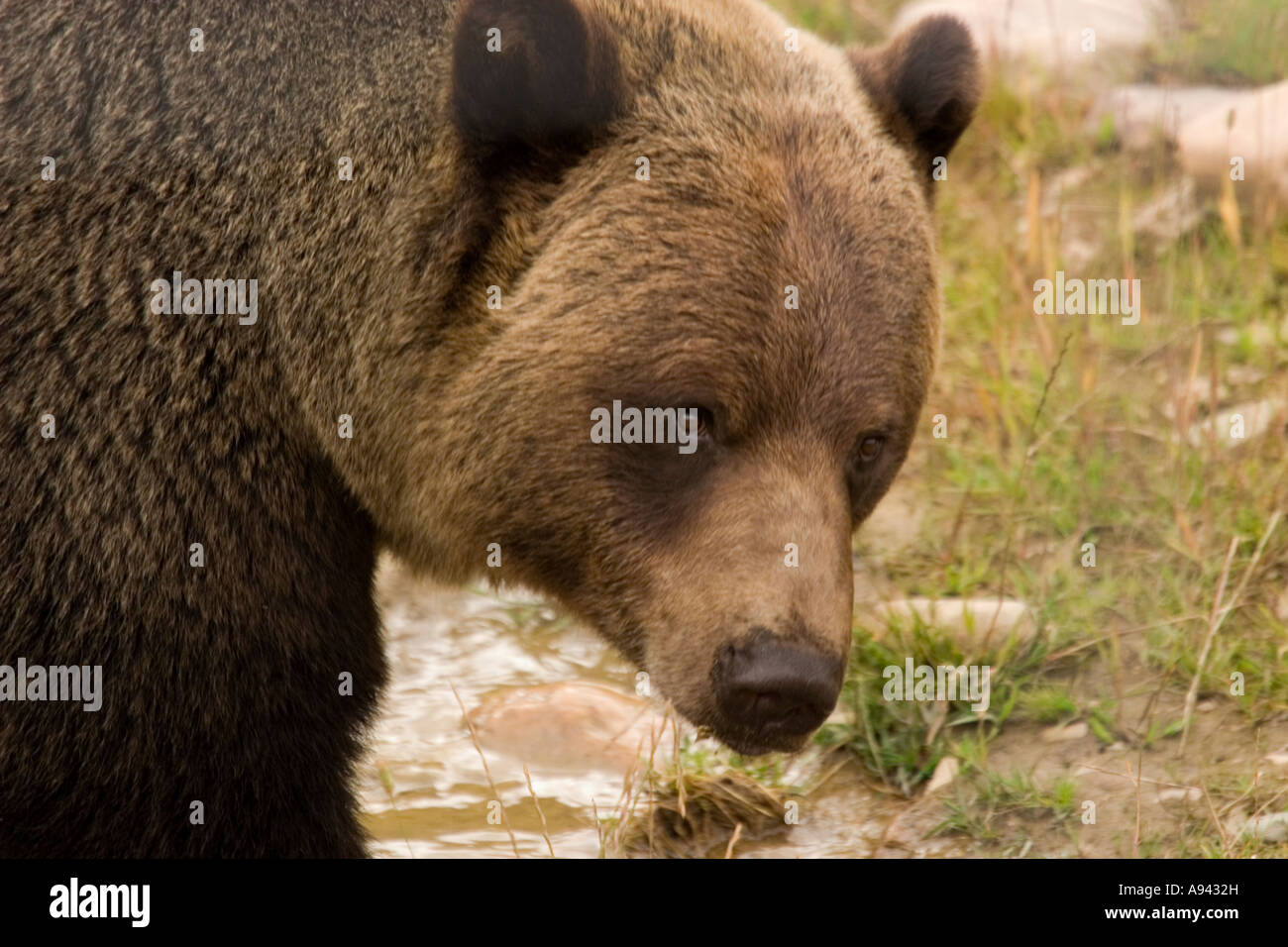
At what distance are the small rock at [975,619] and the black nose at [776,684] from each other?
8.11 ft

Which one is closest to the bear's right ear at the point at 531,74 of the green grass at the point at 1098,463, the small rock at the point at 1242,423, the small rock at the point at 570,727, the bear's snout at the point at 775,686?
the bear's snout at the point at 775,686

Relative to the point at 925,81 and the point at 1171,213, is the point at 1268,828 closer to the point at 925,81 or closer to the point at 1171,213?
the point at 925,81

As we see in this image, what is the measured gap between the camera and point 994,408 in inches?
352

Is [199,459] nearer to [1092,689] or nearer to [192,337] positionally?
[192,337]

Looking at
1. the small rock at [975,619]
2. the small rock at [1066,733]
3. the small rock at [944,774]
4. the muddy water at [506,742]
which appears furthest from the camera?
the small rock at [975,619]

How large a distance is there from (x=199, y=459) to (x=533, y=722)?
270 centimetres

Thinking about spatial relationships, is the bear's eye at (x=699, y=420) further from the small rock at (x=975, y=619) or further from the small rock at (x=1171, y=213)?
the small rock at (x=1171, y=213)

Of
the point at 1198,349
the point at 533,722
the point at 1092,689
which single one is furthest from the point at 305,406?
the point at 1198,349

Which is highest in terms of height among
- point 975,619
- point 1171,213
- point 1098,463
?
point 1171,213

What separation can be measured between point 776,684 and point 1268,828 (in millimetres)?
2261

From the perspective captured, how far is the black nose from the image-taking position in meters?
4.84

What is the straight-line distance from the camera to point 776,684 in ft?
15.9

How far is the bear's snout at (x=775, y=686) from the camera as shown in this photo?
4836 mm

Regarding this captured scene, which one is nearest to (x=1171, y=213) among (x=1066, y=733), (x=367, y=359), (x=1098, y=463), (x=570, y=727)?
(x=1098, y=463)
